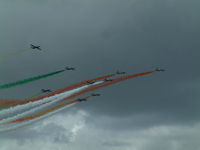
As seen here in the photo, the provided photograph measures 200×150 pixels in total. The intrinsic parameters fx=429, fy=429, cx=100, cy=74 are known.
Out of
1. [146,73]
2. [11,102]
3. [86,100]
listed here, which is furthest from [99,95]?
[11,102]

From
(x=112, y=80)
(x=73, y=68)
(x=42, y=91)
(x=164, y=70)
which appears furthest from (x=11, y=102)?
(x=164, y=70)

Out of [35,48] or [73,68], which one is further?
[73,68]

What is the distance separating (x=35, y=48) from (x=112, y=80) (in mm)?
35662

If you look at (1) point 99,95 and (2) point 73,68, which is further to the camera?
(1) point 99,95

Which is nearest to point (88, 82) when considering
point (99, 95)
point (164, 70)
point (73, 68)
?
point (73, 68)

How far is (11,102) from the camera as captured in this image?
15625 cm

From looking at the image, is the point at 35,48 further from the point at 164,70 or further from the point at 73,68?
the point at 164,70

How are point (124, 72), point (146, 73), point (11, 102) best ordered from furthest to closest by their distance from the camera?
point (124, 72)
point (146, 73)
point (11, 102)

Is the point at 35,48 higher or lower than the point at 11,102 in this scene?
higher

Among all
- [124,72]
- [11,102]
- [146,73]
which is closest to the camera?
[11,102]

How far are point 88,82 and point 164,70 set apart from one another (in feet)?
108

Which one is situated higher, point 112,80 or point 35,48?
point 35,48

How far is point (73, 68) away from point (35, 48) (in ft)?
63.4

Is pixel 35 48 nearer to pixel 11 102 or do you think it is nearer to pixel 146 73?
pixel 11 102
